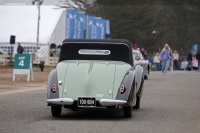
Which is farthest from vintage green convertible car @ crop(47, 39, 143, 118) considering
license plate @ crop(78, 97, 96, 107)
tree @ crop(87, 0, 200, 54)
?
tree @ crop(87, 0, 200, 54)

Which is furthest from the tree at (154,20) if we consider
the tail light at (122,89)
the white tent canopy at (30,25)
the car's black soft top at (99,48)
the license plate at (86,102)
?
the license plate at (86,102)

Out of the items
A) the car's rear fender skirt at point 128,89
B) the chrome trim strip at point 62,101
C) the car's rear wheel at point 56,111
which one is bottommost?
the car's rear wheel at point 56,111

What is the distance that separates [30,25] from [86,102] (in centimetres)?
4406

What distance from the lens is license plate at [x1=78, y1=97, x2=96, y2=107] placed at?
46.4ft

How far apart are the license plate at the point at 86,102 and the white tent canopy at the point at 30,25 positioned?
42.5 metres

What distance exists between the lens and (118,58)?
630 inches

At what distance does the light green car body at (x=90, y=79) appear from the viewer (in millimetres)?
14312

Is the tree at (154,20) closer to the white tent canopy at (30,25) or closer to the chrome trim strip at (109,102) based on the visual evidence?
the white tent canopy at (30,25)

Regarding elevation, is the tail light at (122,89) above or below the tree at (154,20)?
below

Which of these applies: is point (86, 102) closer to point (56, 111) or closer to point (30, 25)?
point (56, 111)

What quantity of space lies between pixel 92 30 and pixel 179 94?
134 ft

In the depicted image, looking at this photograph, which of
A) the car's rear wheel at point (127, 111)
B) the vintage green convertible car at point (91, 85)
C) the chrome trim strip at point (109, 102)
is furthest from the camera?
the car's rear wheel at point (127, 111)

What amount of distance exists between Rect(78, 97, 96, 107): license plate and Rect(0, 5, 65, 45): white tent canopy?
42.5 meters

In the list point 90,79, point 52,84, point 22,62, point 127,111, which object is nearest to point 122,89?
point 127,111
